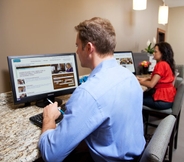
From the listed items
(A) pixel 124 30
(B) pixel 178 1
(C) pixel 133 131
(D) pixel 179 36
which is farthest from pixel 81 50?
(D) pixel 179 36

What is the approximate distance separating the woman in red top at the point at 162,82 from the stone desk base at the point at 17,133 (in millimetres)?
1355

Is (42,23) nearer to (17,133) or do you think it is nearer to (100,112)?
(17,133)

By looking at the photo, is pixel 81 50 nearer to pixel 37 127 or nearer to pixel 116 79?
pixel 116 79

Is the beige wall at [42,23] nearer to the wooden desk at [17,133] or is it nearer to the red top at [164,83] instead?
the wooden desk at [17,133]

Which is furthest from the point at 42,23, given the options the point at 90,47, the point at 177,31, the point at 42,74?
the point at 177,31

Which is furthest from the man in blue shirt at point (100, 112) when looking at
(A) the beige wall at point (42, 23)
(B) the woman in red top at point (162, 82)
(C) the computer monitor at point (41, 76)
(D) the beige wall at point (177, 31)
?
(D) the beige wall at point (177, 31)

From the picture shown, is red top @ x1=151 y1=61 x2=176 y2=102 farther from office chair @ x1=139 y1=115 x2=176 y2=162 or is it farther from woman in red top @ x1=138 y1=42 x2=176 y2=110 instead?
office chair @ x1=139 y1=115 x2=176 y2=162

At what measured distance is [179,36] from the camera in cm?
593

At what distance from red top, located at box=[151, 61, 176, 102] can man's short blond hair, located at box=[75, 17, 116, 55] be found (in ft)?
4.34

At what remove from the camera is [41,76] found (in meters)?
1.31

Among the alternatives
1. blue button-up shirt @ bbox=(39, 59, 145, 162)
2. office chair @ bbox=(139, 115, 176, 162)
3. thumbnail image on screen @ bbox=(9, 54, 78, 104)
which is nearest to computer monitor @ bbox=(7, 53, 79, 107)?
thumbnail image on screen @ bbox=(9, 54, 78, 104)

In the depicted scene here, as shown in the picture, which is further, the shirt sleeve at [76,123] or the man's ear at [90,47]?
the man's ear at [90,47]

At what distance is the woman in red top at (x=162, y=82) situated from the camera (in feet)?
6.60

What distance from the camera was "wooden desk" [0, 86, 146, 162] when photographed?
781 millimetres
